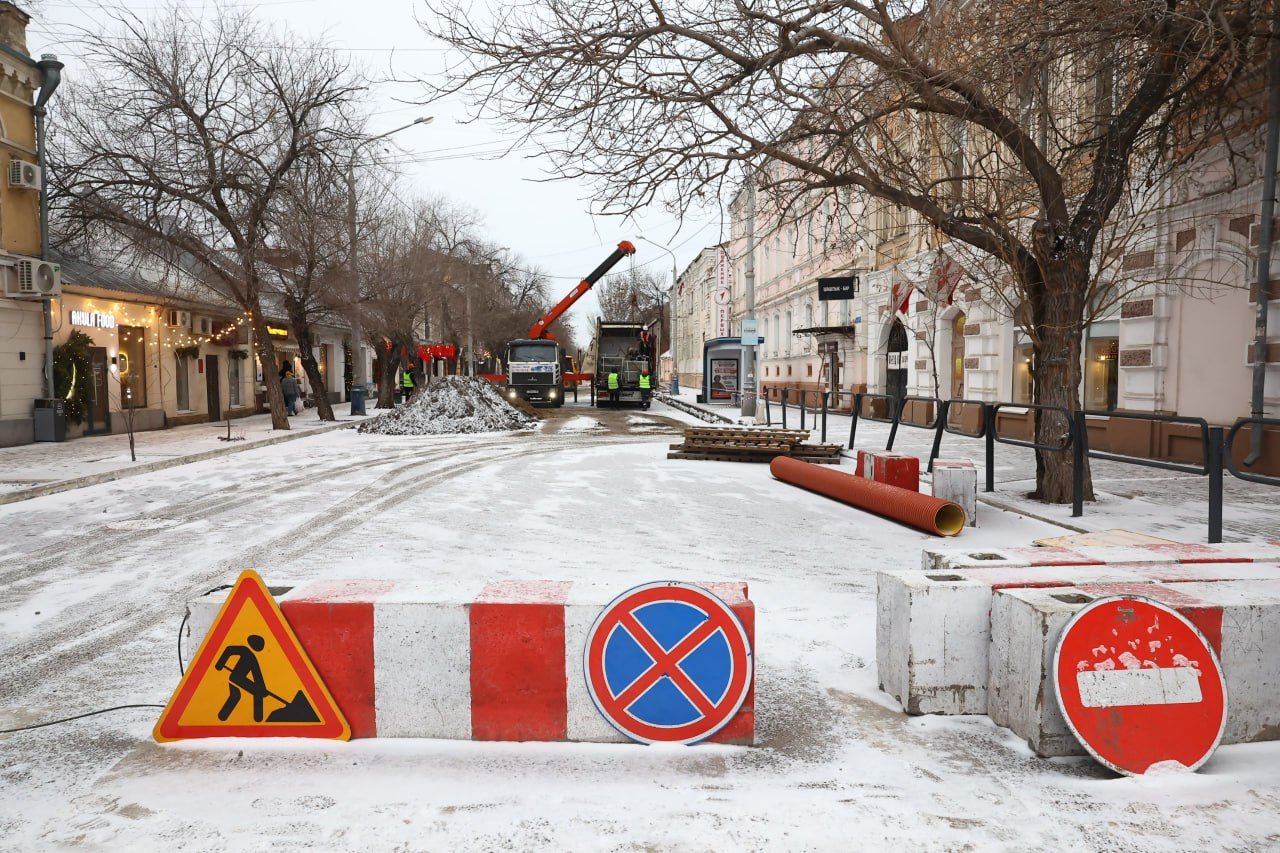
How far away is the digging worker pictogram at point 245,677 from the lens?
3311 mm

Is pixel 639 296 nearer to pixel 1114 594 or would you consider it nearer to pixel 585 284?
pixel 585 284

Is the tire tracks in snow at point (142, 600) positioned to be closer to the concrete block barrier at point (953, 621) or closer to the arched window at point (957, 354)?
the concrete block barrier at point (953, 621)

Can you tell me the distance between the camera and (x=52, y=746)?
3.38 meters

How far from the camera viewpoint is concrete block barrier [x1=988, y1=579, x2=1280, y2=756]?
316cm

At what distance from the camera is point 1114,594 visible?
10.2 ft

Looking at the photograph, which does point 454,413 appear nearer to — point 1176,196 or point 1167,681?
point 1176,196

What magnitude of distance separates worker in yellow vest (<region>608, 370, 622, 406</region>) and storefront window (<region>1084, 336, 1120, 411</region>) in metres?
20.1

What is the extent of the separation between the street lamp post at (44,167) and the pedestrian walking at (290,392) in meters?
9.57

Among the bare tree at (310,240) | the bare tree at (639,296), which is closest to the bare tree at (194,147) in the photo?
the bare tree at (310,240)

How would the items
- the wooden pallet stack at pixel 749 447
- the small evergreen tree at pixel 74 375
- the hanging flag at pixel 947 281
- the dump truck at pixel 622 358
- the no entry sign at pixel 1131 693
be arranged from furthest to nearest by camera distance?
the dump truck at pixel 622 358 < the small evergreen tree at pixel 74 375 < the hanging flag at pixel 947 281 < the wooden pallet stack at pixel 749 447 < the no entry sign at pixel 1131 693

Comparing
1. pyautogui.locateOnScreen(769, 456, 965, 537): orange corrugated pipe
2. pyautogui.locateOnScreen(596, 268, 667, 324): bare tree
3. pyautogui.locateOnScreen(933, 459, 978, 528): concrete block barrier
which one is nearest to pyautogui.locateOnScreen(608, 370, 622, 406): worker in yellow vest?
pyautogui.locateOnScreen(769, 456, 965, 537): orange corrugated pipe

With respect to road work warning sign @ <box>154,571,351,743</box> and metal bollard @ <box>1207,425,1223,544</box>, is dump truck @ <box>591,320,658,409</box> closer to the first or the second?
metal bollard @ <box>1207,425,1223,544</box>

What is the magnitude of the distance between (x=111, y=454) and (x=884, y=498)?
45.2 ft

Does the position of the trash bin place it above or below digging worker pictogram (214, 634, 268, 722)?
above
